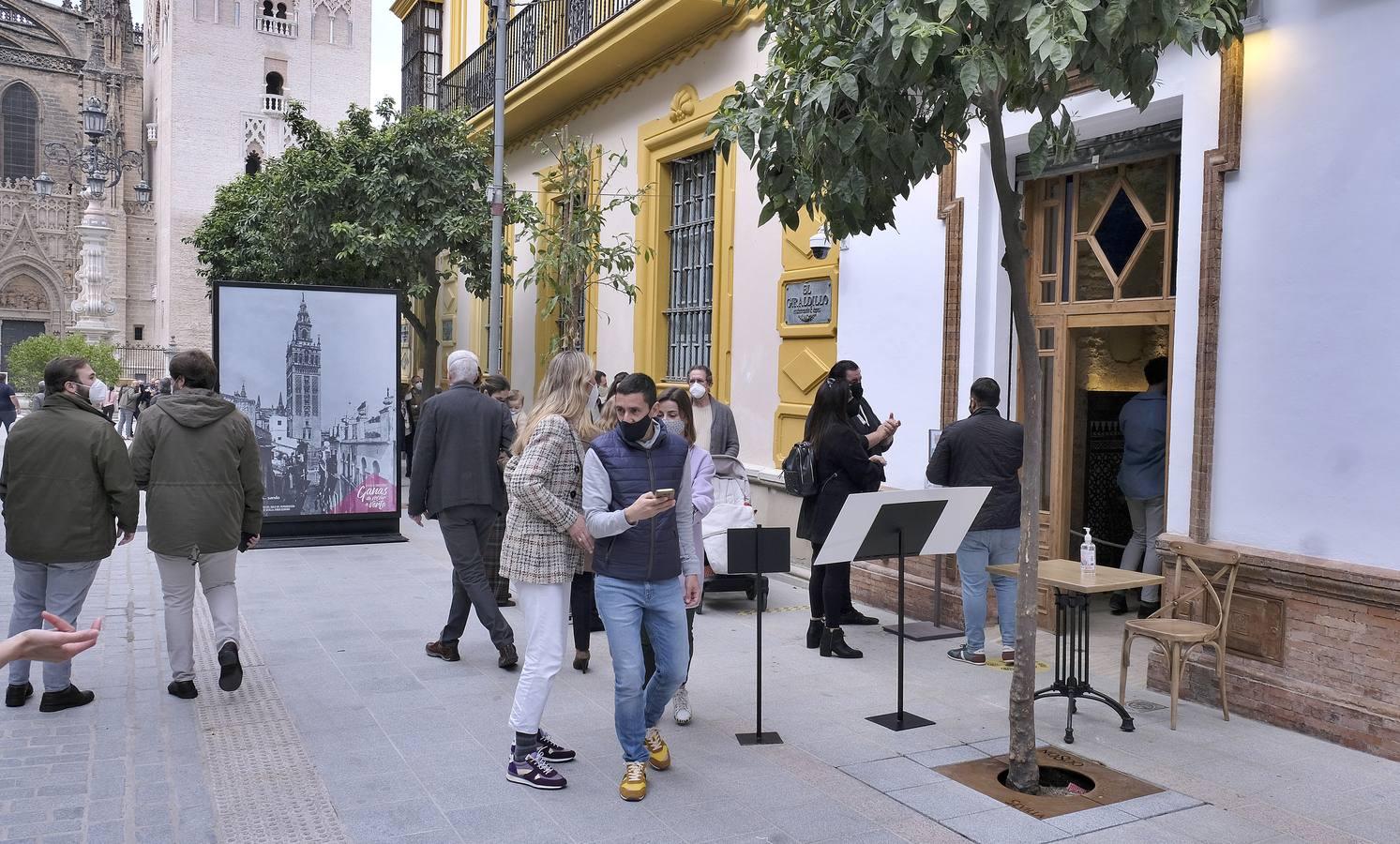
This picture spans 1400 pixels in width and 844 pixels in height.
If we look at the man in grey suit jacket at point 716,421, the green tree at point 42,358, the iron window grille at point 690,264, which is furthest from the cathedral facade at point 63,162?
the man in grey suit jacket at point 716,421

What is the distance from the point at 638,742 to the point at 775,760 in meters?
0.81

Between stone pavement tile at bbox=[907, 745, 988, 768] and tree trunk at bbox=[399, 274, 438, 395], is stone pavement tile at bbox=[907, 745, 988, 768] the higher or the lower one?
the lower one

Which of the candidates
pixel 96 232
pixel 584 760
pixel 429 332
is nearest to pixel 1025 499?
pixel 584 760

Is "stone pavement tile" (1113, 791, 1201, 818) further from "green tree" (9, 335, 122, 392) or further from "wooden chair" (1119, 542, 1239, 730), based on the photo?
"green tree" (9, 335, 122, 392)

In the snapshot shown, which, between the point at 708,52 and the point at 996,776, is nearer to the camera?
the point at 996,776

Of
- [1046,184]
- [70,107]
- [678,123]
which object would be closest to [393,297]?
[678,123]

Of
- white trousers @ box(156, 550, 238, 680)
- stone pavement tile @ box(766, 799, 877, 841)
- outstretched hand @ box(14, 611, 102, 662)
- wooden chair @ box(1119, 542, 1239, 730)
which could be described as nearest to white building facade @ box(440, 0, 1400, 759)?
wooden chair @ box(1119, 542, 1239, 730)

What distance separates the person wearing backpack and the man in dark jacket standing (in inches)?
20.3

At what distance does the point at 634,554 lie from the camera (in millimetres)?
4676

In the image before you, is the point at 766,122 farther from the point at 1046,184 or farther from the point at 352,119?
the point at 352,119

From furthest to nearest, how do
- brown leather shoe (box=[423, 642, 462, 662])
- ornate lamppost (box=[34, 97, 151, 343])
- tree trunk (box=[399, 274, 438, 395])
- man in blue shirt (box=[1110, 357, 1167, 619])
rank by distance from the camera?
ornate lamppost (box=[34, 97, 151, 343]) < tree trunk (box=[399, 274, 438, 395]) < man in blue shirt (box=[1110, 357, 1167, 619]) < brown leather shoe (box=[423, 642, 462, 662])

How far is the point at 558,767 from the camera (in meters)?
5.07

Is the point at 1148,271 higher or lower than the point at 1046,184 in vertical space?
lower

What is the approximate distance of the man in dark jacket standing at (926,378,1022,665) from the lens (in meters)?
7.02
